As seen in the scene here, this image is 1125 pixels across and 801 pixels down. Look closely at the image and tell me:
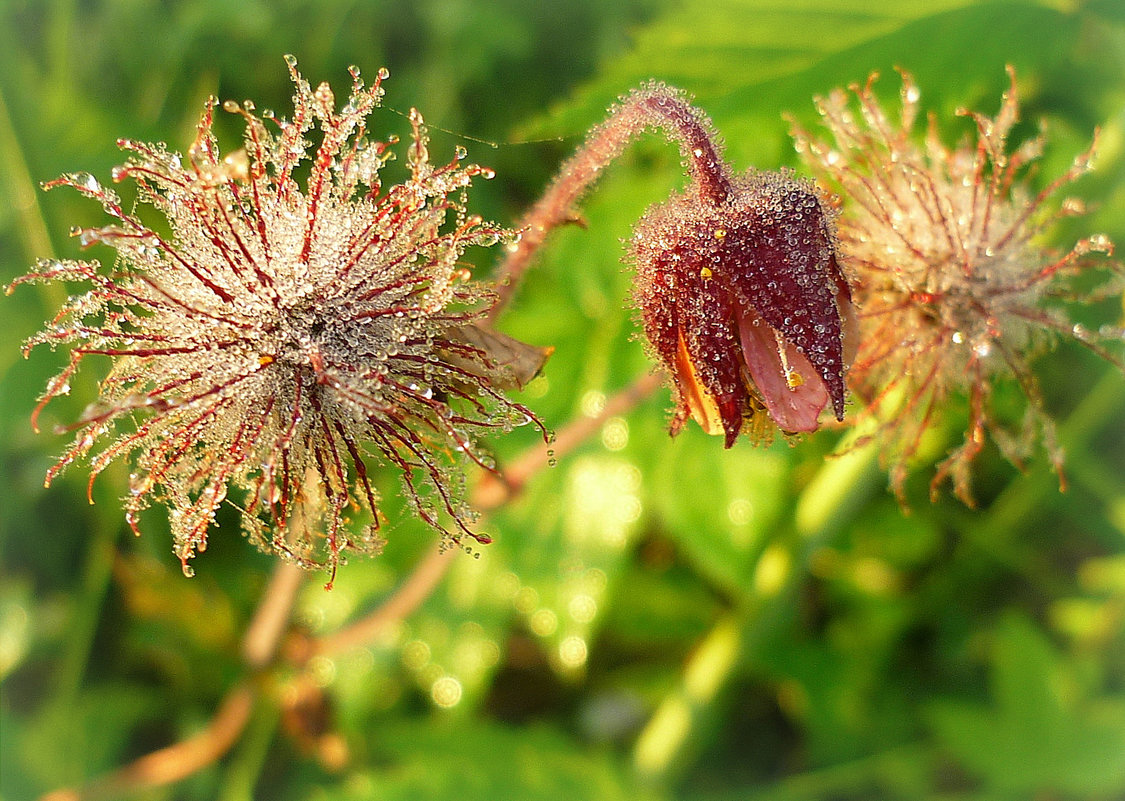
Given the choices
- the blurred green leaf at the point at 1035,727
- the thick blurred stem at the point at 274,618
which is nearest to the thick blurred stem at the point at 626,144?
the thick blurred stem at the point at 274,618

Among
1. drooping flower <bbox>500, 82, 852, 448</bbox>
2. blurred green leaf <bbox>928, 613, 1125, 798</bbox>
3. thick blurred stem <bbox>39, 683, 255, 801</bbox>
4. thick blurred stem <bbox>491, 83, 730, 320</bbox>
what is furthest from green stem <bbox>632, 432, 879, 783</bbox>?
thick blurred stem <bbox>39, 683, 255, 801</bbox>

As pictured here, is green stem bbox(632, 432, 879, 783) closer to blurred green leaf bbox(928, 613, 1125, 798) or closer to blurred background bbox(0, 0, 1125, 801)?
blurred background bbox(0, 0, 1125, 801)

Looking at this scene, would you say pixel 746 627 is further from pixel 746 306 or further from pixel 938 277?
pixel 746 306

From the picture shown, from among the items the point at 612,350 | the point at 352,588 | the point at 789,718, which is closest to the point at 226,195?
the point at 612,350

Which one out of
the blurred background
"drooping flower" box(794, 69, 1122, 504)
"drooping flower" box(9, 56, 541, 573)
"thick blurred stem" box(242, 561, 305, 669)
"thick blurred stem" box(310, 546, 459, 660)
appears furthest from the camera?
the blurred background

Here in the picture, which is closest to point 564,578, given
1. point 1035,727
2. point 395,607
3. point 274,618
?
point 395,607

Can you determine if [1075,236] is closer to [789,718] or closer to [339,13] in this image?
[789,718]
